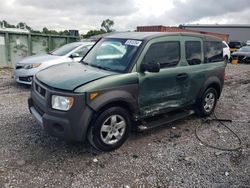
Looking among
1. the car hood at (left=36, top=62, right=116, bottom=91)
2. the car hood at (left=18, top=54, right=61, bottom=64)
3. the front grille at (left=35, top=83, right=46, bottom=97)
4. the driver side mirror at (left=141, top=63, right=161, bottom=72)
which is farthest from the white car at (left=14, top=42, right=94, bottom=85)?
the driver side mirror at (left=141, top=63, right=161, bottom=72)

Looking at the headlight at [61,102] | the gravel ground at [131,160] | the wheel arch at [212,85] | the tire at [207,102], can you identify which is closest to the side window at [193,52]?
the wheel arch at [212,85]

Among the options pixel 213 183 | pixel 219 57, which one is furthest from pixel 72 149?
pixel 219 57

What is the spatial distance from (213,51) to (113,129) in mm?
3128

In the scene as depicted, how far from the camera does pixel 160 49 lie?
4.27 metres

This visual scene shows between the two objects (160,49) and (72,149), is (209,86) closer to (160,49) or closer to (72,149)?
(160,49)

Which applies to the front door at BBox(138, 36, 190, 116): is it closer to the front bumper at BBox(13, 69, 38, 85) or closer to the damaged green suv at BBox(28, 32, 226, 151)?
the damaged green suv at BBox(28, 32, 226, 151)

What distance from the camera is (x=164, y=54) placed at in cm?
434

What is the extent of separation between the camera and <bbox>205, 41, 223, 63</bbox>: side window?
531cm

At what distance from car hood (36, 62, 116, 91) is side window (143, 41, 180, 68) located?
0.80m

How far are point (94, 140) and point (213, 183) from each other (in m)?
1.70

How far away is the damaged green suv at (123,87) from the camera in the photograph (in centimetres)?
334

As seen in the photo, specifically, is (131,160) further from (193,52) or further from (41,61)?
(41,61)

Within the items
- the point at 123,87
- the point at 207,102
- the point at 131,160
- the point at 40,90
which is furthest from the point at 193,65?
the point at 40,90

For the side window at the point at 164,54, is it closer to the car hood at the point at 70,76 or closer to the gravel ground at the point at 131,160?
the car hood at the point at 70,76
